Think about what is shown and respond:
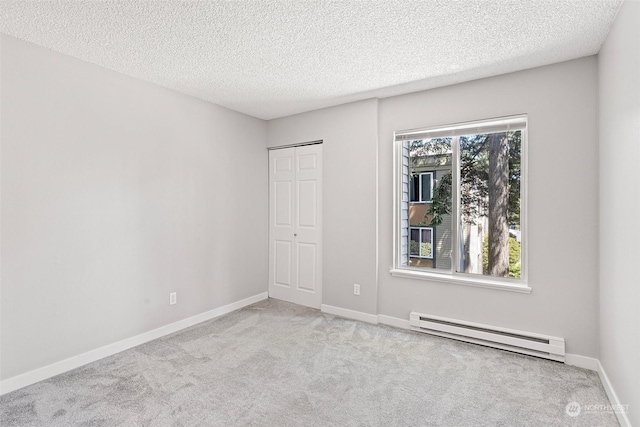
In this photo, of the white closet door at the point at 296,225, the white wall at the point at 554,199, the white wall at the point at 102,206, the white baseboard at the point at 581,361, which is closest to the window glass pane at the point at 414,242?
the white wall at the point at 554,199

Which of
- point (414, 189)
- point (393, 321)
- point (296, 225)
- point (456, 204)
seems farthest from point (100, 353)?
point (456, 204)

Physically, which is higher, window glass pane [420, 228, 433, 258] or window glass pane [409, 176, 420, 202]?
window glass pane [409, 176, 420, 202]

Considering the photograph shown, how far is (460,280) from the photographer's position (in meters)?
3.07

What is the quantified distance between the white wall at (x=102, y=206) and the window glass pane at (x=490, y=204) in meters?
2.72

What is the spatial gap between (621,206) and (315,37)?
89.5 inches

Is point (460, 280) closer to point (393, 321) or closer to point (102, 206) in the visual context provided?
point (393, 321)

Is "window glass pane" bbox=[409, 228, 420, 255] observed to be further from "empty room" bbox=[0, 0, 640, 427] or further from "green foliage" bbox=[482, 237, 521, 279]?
"green foliage" bbox=[482, 237, 521, 279]

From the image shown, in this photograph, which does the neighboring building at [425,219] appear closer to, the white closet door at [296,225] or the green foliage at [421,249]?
the green foliage at [421,249]

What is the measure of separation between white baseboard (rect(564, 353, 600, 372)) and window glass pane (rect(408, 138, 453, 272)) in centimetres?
116

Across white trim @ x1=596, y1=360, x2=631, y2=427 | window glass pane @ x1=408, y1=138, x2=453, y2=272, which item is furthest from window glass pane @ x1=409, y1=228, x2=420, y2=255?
white trim @ x1=596, y1=360, x2=631, y2=427

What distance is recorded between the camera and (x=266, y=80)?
3027 millimetres

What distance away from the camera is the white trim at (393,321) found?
3.38 metres

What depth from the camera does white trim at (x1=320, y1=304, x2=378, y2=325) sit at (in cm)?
353

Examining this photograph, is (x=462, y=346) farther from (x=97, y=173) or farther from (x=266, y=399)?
(x=97, y=173)
